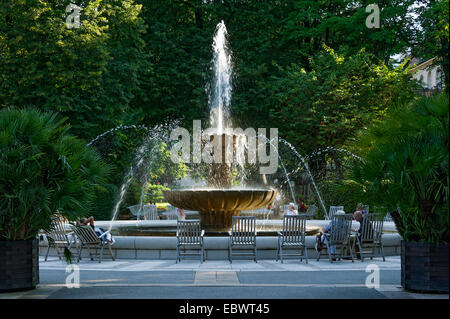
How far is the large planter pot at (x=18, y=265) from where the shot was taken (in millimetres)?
9539

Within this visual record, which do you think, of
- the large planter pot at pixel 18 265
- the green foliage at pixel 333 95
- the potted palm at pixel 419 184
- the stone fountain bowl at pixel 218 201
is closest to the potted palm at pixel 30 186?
the large planter pot at pixel 18 265

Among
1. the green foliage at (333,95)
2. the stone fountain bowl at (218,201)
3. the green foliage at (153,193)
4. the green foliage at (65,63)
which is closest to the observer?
the stone fountain bowl at (218,201)

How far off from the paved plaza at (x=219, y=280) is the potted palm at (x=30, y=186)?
0.52m

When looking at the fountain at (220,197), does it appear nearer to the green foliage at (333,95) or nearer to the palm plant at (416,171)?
the palm plant at (416,171)

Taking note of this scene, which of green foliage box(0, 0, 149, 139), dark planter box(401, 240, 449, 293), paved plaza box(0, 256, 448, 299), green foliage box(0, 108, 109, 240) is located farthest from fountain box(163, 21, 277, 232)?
green foliage box(0, 0, 149, 139)

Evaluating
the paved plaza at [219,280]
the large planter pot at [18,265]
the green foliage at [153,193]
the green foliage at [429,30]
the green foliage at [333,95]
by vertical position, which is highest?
the green foliage at [429,30]

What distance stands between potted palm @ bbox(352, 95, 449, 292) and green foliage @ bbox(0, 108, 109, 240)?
4.47 meters

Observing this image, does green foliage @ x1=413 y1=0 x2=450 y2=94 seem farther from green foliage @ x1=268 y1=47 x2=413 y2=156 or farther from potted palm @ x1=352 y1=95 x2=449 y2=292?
potted palm @ x1=352 y1=95 x2=449 y2=292

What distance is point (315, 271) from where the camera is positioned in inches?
480

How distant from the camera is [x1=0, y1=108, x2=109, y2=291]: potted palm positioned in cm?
952

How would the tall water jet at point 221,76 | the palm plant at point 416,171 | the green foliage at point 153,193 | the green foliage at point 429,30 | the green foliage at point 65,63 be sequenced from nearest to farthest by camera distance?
1. the palm plant at point 416,171
2. the green foliage at point 65,63
3. the green foliage at point 429,30
4. the green foliage at point 153,193
5. the tall water jet at point 221,76

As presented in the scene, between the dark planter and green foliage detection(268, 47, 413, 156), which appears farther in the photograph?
green foliage detection(268, 47, 413, 156)

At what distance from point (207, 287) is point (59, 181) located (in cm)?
281
